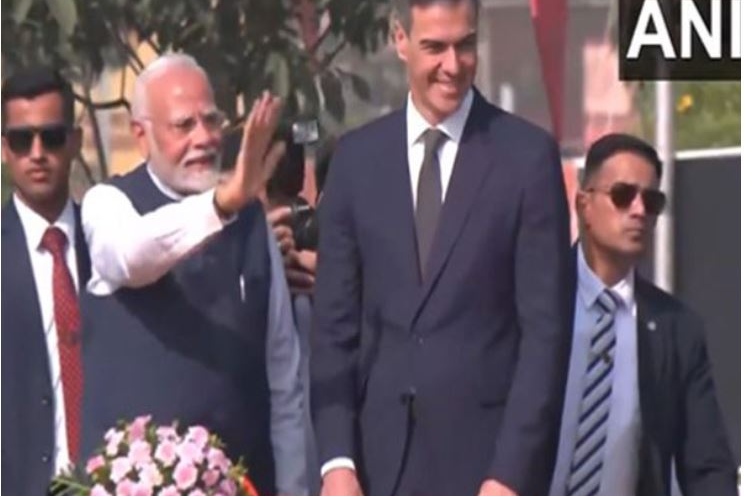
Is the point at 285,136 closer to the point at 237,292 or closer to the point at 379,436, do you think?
the point at 237,292

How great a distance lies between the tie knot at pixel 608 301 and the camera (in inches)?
226

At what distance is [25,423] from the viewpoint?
585cm

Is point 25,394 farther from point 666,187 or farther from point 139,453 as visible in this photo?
point 666,187

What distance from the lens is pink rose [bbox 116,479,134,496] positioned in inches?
199

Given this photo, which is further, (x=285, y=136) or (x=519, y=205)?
(x=285, y=136)

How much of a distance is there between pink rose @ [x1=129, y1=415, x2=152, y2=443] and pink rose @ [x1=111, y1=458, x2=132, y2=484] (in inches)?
3.2

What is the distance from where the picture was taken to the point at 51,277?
5.92m

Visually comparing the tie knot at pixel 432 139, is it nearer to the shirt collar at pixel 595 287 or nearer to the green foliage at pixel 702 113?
the shirt collar at pixel 595 287

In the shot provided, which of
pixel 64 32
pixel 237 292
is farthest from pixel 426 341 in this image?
pixel 64 32

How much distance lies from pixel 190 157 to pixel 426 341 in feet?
2.42

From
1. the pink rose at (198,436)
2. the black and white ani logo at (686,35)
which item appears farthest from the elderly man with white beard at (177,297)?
the black and white ani logo at (686,35)

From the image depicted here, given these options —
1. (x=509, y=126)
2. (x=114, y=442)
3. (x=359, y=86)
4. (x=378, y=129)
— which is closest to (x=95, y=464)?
(x=114, y=442)

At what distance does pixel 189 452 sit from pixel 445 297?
62 centimetres

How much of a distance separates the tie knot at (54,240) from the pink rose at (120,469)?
97 centimetres
